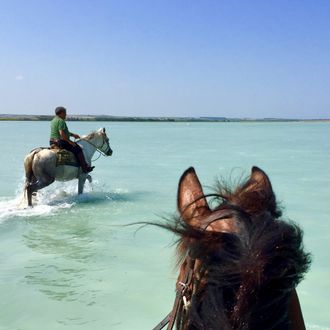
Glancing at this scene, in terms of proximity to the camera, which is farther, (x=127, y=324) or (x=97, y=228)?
(x=97, y=228)

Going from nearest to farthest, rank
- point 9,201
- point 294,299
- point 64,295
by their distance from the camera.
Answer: point 294,299, point 64,295, point 9,201

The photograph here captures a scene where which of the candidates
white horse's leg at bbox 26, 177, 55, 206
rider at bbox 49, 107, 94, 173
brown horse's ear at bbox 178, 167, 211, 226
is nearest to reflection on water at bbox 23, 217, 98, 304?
white horse's leg at bbox 26, 177, 55, 206

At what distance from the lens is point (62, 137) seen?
10352mm

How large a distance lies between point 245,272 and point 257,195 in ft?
1.44

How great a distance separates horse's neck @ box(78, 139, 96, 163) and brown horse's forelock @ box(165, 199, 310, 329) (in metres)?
10.2

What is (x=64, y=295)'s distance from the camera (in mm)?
5344

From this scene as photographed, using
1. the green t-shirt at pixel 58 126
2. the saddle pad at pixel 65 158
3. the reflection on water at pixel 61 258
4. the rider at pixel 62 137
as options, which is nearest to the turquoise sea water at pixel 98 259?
the reflection on water at pixel 61 258

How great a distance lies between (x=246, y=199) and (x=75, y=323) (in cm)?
375

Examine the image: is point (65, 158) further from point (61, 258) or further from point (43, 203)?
point (61, 258)

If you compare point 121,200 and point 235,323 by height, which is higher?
point 235,323

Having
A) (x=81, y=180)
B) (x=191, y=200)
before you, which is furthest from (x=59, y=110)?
(x=191, y=200)

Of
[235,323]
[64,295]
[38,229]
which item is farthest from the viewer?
[38,229]

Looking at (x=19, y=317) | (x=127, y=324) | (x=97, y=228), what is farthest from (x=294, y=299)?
(x=97, y=228)

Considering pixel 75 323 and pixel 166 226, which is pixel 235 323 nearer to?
pixel 166 226
